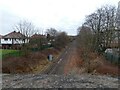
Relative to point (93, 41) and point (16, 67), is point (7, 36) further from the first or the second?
point (16, 67)

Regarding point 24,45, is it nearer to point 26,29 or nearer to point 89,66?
point 26,29

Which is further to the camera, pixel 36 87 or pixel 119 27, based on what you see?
pixel 119 27

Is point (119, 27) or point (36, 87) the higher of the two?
point (119, 27)

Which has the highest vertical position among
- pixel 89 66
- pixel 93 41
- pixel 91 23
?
pixel 91 23

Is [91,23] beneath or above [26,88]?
above

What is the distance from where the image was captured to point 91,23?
55.1 m

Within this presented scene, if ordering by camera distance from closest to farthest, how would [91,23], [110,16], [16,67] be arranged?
[16,67], [110,16], [91,23]

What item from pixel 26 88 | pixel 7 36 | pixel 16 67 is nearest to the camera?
pixel 26 88

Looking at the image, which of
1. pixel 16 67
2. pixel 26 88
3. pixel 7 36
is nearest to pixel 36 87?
pixel 26 88

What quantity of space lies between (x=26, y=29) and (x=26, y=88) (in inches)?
1509

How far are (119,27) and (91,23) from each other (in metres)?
7.95

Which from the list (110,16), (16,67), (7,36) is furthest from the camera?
(7,36)

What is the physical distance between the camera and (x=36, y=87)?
726 inches

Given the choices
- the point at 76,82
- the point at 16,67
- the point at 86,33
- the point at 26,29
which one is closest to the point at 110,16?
the point at 86,33
